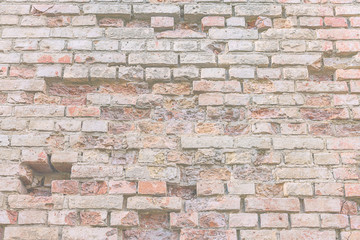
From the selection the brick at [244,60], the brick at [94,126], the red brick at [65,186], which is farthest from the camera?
the brick at [244,60]

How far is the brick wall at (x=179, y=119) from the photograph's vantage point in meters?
2.03

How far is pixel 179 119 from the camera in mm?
2242

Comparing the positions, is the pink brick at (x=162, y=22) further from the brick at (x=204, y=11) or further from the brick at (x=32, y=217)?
the brick at (x=32, y=217)

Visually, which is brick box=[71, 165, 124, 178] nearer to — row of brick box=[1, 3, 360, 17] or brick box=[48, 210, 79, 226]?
brick box=[48, 210, 79, 226]

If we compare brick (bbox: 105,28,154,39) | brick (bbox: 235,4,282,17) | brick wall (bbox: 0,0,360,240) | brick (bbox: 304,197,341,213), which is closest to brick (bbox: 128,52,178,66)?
brick wall (bbox: 0,0,360,240)

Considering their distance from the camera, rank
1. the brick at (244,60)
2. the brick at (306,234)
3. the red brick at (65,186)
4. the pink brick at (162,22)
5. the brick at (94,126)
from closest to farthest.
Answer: the brick at (306,234) < the red brick at (65,186) < the brick at (94,126) < the brick at (244,60) < the pink brick at (162,22)

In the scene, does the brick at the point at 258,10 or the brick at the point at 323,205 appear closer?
the brick at the point at 323,205

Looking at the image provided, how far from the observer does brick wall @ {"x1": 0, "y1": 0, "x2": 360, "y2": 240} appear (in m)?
2.03

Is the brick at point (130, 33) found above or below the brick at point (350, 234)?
above

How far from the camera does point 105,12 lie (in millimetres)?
2449

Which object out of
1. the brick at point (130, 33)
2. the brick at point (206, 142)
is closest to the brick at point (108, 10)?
the brick at point (130, 33)

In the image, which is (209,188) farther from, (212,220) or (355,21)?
(355,21)

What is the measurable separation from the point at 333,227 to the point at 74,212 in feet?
4.34

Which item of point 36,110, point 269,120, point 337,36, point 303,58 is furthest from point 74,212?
point 337,36
